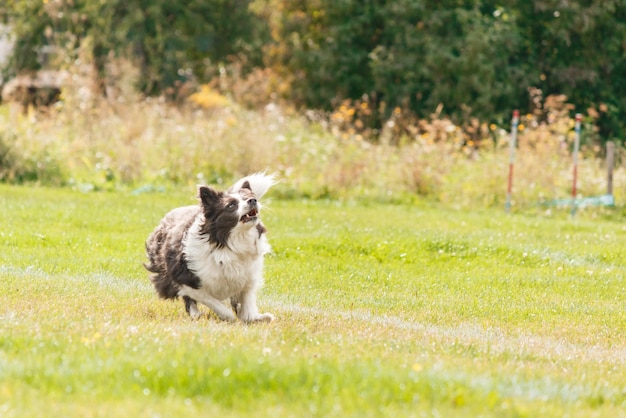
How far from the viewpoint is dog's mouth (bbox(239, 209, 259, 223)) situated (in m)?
8.86

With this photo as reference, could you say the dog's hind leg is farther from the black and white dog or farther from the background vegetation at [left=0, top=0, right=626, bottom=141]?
the background vegetation at [left=0, top=0, right=626, bottom=141]

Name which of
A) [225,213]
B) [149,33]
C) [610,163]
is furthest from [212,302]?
[149,33]

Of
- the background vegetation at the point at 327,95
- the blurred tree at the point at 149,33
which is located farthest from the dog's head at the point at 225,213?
the blurred tree at the point at 149,33

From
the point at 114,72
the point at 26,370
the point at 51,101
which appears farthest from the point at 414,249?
the point at 51,101

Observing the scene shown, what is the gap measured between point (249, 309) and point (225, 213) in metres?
0.96

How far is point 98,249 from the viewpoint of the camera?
13.9m

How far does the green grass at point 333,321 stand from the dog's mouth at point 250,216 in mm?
882

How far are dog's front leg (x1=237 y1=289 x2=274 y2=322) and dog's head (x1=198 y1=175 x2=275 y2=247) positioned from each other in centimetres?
56

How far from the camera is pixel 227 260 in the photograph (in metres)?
9.20

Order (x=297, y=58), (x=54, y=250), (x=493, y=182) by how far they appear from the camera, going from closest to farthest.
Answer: (x=54, y=250), (x=493, y=182), (x=297, y=58)

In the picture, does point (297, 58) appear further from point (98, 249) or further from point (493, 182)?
point (98, 249)

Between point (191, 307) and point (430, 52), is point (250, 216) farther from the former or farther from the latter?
point (430, 52)

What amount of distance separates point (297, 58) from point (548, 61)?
7.85 m

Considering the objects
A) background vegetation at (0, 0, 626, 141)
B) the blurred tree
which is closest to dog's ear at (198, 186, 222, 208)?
background vegetation at (0, 0, 626, 141)
